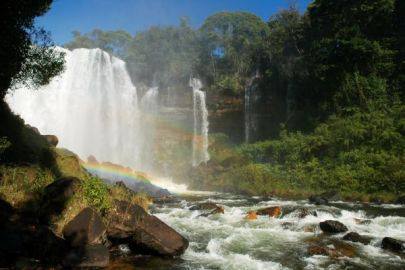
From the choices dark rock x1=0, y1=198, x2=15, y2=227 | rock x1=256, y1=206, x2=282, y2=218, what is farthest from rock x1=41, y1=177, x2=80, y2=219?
rock x1=256, y1=206, x2=282, y2=218

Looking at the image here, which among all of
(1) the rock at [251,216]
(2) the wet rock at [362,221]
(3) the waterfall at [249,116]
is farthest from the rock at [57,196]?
(3) the waterfall at [249,116]

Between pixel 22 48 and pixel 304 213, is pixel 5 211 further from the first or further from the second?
pixel 304 213

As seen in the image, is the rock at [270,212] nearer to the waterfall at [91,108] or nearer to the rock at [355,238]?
the rock at [355,238]

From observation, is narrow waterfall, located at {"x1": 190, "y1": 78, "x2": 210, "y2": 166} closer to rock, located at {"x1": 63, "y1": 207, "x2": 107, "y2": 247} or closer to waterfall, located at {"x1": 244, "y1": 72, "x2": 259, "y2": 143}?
waterfall, located at {"x1": 244, "y1": 72, "x2": 259, "y2": 143}

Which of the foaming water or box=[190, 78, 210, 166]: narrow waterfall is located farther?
box=[190, 78, 210, 166]: narrow waterfall

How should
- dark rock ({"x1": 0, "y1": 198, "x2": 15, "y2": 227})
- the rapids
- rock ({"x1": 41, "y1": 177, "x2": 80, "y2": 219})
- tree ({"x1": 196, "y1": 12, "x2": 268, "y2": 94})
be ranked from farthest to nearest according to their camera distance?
tree ({"x1": 196, "y1": 12, "x2": 268, "y2": 94}) < rock ({"x1": 41, "y1": 177, "x2": 80, "y2": 219}) < the rapids < dark rock ({"x1": 0, "y1": 198, "x2": 15, "y2": 227})

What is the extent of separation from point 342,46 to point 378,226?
2655 cm

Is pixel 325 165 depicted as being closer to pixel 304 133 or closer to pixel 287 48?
pixel 304 133

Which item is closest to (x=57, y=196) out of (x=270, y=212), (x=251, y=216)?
(x=251, y=216)

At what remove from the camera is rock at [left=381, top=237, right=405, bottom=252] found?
38.4ft

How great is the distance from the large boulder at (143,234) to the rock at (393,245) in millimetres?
6412

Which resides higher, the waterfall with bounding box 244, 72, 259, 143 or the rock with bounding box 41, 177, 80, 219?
the waterfall with bounding box 244, 72, 259, 143

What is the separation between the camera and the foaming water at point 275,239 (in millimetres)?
10477

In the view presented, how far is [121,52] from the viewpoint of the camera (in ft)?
322
